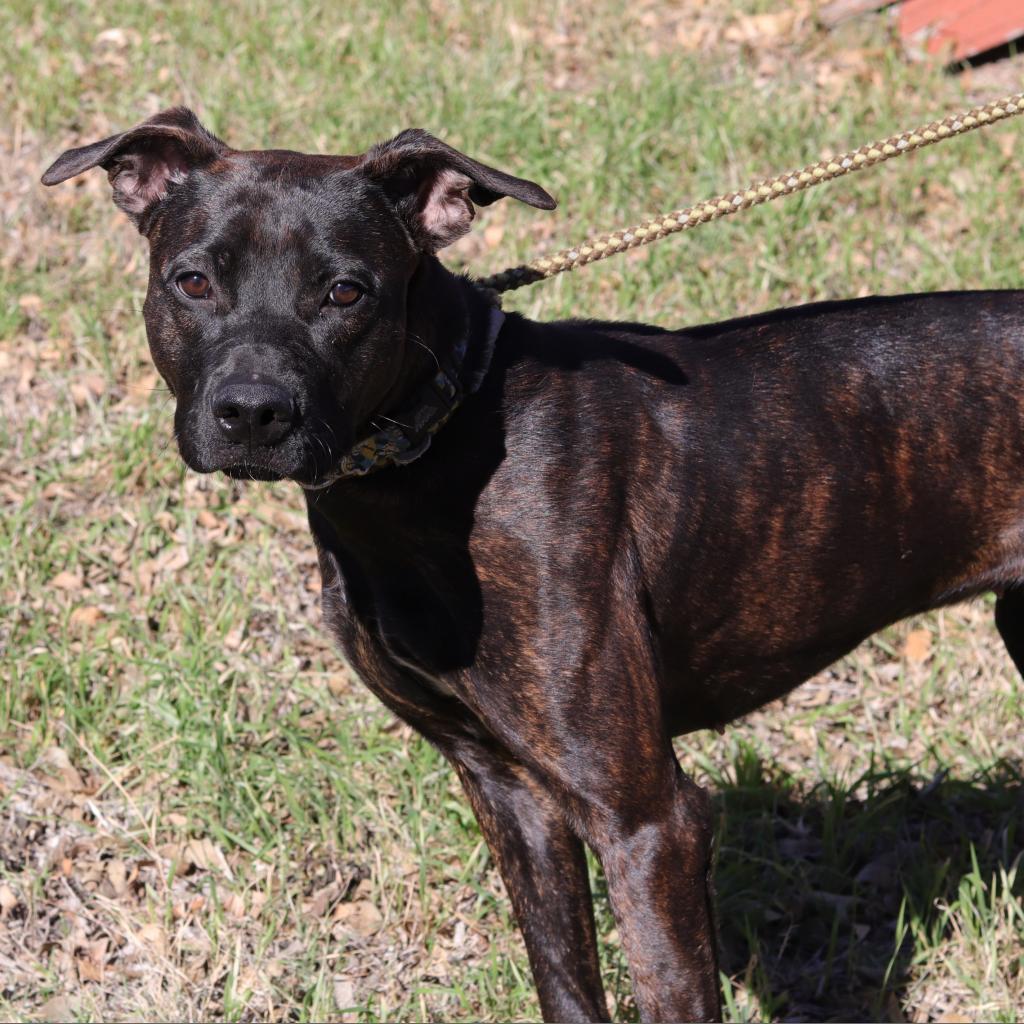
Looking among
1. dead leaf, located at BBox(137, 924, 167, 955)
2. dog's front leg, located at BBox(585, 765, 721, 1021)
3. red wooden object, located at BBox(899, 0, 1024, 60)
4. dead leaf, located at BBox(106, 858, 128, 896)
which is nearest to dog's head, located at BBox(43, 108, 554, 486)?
dog's front leg, located at BBox(585, 765, 721, 1021)

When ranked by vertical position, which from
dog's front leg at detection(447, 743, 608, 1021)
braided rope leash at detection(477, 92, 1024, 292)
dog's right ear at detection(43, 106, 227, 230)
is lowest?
dog's front leg at detection(447, 743, 608, 1021)

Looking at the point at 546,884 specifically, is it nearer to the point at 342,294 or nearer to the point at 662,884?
the point at 662,884

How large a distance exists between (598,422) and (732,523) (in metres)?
0.46

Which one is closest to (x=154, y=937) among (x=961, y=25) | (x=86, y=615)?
(x=86, y=615)

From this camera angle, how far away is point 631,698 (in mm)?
3445

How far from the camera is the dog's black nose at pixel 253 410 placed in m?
3.08

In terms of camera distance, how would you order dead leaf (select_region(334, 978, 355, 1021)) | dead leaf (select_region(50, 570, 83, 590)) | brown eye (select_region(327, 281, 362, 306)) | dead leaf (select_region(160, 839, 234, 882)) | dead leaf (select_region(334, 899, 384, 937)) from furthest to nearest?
dead leaf (select_region(50, 570, 83, 590)) → dead leaf (select_region(160, 839, 234, 882)) → dead leaf (select_region(334, 899, 384, 937)) → dead leaf (select_region(334, 978, 355, 1021)) → brown eye (select_region(327, 281, 362, 306))

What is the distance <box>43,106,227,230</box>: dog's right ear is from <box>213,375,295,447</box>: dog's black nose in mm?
798

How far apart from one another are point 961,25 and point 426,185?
552cm

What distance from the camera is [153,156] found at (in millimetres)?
3717

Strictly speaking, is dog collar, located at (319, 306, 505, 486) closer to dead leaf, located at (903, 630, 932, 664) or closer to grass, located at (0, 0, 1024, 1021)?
grass, located at (0, 0, 1024, 1021)

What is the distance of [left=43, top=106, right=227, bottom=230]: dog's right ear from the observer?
3.57 meters

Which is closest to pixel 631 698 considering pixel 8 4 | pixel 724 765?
pixel 724 765

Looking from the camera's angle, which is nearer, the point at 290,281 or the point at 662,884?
the point at 290,281
